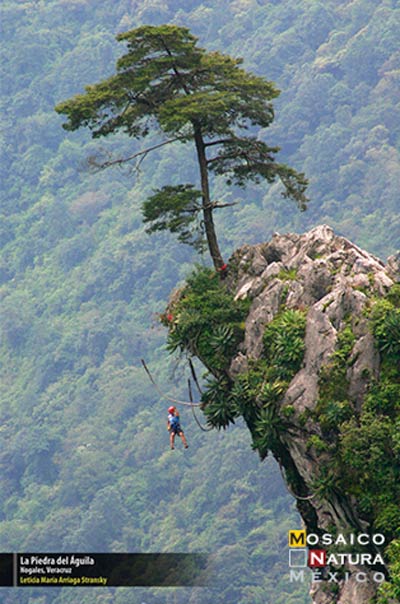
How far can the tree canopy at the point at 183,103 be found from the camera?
144 feet

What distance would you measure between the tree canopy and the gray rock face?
2.17m

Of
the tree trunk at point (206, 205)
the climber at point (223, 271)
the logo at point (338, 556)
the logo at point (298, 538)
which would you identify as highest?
the tree trunk at point (206, 205)

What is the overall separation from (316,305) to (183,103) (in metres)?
8.03

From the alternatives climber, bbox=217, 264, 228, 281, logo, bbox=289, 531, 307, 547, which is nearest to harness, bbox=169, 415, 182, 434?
climber, bbox=217, 264, 228, 281

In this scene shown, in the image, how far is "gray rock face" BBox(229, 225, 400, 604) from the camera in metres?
38.8

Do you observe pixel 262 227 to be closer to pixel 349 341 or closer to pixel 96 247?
pixel 96 247

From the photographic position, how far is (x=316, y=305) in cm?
4006

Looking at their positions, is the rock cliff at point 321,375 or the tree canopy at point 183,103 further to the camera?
the tree canopy at point 183,103

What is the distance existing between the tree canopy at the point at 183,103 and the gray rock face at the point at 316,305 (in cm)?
217

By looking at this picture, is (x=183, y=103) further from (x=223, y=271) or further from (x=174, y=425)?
(x=174, y=425)
